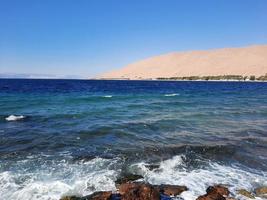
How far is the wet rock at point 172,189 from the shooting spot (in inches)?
391

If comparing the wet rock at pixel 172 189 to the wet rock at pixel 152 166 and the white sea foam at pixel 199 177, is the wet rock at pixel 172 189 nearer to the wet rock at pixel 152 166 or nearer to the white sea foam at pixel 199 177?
the white sea foam at pixel 199 177

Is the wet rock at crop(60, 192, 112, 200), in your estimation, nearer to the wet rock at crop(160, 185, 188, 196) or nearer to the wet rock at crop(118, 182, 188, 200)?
the wet rock at crop(118, 182, 188, 200)

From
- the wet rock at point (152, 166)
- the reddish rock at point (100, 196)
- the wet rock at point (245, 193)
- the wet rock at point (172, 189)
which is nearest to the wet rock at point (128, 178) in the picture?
the wet rock at point (152, 166)

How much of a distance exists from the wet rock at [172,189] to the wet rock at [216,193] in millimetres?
788

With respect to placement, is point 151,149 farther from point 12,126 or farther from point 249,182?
point 12,126

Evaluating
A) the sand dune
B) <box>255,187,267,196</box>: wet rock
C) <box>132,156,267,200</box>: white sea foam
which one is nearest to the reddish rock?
<box>132,156,267,200</box>: white sea foam

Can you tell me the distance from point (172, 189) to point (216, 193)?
1.37 m

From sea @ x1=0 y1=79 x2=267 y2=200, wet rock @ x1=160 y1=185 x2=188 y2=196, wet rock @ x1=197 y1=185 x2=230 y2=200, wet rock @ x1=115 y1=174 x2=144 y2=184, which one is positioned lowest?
sea @ x1=0 y1=79 x2=267 y2=200

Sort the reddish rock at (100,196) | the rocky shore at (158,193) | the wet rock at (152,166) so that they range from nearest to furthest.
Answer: the rocky shore at (158,193) → the reddish rock at (100,196) → the wet rock at (152,166)

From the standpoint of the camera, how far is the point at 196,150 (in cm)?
1552

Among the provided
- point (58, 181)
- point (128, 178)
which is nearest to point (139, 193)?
point (128, 178)

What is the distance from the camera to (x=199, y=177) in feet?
38.2

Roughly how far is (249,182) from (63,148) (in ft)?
29.5

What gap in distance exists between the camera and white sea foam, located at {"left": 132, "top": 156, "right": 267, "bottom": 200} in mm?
10705
